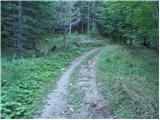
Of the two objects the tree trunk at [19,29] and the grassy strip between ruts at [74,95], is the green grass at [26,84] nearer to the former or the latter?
the grassy strip between ruts at [74,95]

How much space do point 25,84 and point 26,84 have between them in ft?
0.15

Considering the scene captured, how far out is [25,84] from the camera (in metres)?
13.4

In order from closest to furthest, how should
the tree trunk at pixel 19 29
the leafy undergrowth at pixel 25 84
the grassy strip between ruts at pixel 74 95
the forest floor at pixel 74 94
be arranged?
the forest floor at pixel 74 94, the leafy undergrowth at pixel 25 84, the grassy strip between ruts at pixel 74 95, the tree trunk at pixel 19 29

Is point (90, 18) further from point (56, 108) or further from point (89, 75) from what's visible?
point (56, 108)

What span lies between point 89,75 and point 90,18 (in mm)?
31988

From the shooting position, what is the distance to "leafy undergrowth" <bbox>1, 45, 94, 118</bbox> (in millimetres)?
10227

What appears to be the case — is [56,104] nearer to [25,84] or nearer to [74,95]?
[74,95]

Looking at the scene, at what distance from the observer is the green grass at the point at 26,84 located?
1023 centimetres

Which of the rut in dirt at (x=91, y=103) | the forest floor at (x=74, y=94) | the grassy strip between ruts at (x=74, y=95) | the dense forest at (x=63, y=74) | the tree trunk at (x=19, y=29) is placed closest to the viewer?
the rut in dirt at (x=91, y=103)

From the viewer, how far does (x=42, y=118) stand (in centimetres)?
954

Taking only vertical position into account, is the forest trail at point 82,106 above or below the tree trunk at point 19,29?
below

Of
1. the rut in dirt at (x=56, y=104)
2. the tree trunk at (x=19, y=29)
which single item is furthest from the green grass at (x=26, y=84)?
the tree trunk at (x=19, y=29)

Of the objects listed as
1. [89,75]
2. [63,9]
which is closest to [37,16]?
[63,9]

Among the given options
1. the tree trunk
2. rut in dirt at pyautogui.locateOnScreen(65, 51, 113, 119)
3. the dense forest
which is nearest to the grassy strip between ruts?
the dense forest
